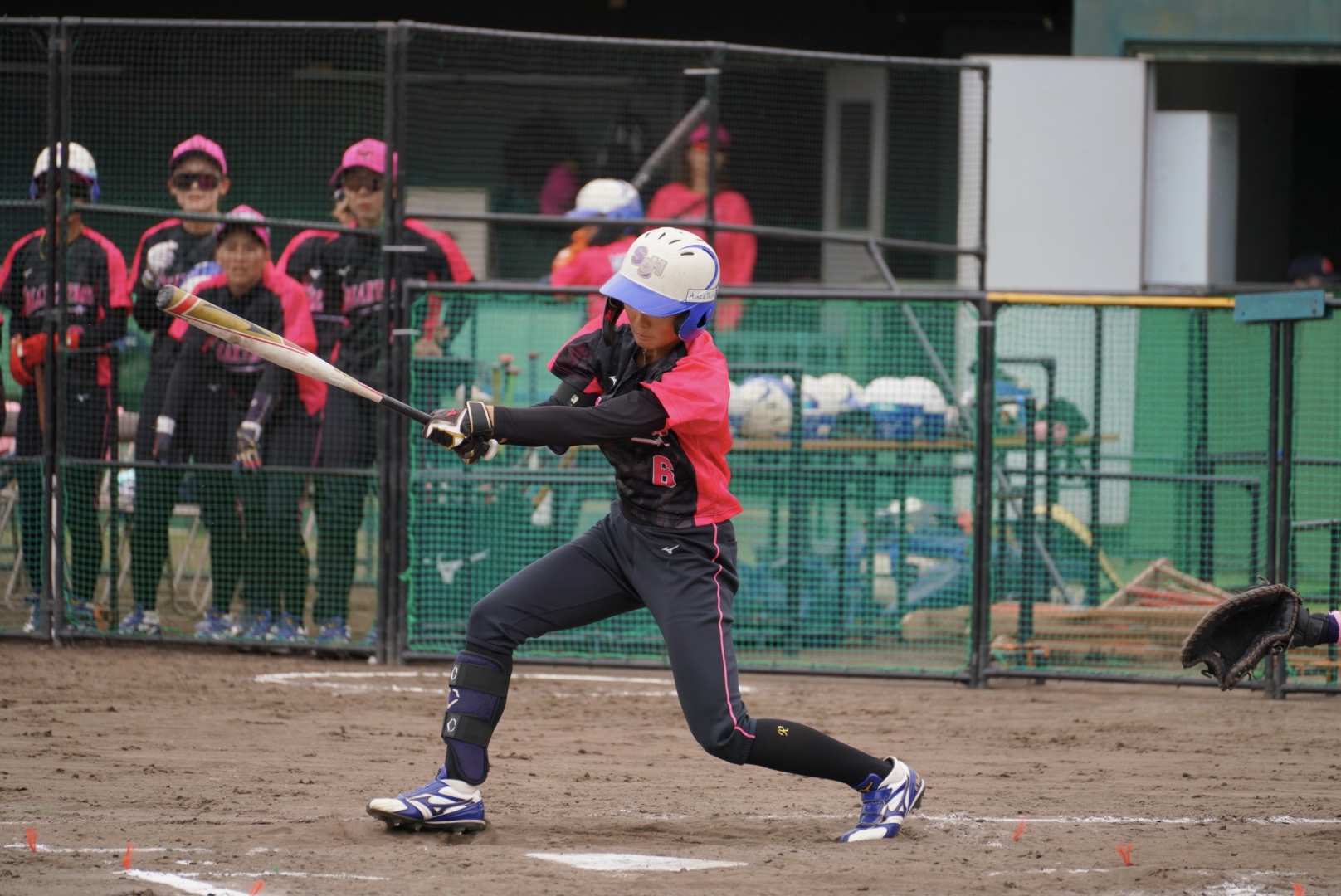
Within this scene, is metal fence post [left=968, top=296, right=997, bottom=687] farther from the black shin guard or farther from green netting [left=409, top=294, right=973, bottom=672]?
the black shin guard

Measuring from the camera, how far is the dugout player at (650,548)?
15.1ft

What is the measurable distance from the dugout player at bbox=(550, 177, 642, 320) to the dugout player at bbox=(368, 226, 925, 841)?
4.04 m

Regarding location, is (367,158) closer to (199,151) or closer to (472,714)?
(199,151)

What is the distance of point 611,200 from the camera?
10.0 metres

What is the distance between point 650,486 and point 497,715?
0.87 metres

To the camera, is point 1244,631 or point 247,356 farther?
point 247,356

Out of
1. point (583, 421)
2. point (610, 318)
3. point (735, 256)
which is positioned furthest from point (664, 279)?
point (735, 256)

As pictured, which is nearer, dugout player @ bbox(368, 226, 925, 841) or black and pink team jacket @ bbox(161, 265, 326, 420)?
dugout player @ bbox(368, 226, 925, 841)

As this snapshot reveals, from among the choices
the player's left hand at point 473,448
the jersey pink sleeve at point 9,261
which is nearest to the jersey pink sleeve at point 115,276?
the jersey pink sleeve at point 9,261

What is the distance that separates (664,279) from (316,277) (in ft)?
14.8

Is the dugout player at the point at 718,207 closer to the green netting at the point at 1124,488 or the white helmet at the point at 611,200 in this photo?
the white helmet at the point at 611,200

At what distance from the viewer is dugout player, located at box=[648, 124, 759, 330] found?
396 inches

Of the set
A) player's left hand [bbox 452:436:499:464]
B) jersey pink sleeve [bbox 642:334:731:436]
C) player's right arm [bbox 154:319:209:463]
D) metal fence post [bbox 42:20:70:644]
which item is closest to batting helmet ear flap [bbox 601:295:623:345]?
jersey pink sleeve [bbox 642:334:731:436]

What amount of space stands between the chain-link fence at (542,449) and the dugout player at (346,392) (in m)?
0.02
